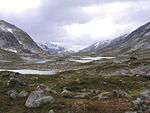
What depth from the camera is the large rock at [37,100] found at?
2036 inches

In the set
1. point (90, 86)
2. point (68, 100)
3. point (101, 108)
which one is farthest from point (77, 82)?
point (101, 108)

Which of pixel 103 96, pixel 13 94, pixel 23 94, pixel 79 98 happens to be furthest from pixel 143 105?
pixel 13 94

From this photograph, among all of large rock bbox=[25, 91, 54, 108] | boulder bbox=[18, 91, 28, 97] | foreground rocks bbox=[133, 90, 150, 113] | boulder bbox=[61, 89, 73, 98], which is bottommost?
foreground rocks bbox=[133, 90, 150, 113]

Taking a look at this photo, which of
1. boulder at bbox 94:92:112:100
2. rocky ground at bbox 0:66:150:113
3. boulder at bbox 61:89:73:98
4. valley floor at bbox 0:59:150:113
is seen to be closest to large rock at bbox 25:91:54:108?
rocky ground at bbox 0:66:150:113

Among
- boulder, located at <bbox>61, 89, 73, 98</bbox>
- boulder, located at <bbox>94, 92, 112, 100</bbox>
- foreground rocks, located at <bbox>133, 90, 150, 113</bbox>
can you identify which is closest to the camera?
foreground rocks, located at <bbox>133, 90, 150, 113</bbox>

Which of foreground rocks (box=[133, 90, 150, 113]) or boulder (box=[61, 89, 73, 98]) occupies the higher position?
boulder (box=[61, 89, 73, 98])

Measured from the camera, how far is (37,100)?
171ft

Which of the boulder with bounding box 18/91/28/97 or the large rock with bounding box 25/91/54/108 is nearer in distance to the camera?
the large rock with bounding box 25/91/54/108

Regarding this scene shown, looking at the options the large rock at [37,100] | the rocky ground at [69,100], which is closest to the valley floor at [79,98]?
the rocky ground at [69,100]

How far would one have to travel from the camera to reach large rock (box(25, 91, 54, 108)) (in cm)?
5172

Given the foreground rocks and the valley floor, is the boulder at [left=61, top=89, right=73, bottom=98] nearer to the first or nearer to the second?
the valley floor

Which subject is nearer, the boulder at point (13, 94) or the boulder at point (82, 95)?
the boulder at point (82, 95)

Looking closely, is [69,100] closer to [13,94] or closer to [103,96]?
[103,96]

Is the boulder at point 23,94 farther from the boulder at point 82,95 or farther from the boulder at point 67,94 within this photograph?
the boulder at point 82,95
